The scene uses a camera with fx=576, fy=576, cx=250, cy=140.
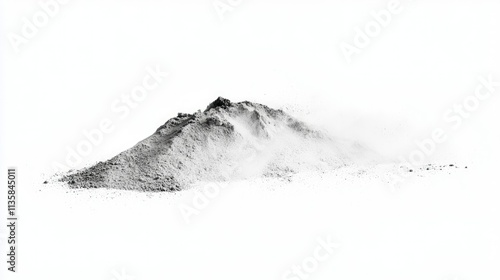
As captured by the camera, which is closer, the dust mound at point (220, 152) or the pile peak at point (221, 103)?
the dust mound at point (220, 152)

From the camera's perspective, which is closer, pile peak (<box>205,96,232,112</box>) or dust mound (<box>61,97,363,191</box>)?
dust mound (<box>61,97,363,191</box>)

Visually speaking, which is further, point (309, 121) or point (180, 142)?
point (309, 121)

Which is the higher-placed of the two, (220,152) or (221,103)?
(221,103)

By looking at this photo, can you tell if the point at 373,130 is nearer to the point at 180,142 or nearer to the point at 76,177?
the point at 180,142

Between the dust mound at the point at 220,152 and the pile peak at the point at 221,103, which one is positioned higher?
the pile peak at the point at 221,103

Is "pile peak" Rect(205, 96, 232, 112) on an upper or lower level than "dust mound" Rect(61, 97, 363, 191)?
upper

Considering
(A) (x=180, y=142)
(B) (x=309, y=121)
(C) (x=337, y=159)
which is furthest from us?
(B) (x=309, y=121)

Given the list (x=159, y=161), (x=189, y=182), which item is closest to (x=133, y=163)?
(x=159, y=161)

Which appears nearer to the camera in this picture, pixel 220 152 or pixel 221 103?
pixel 220 152
